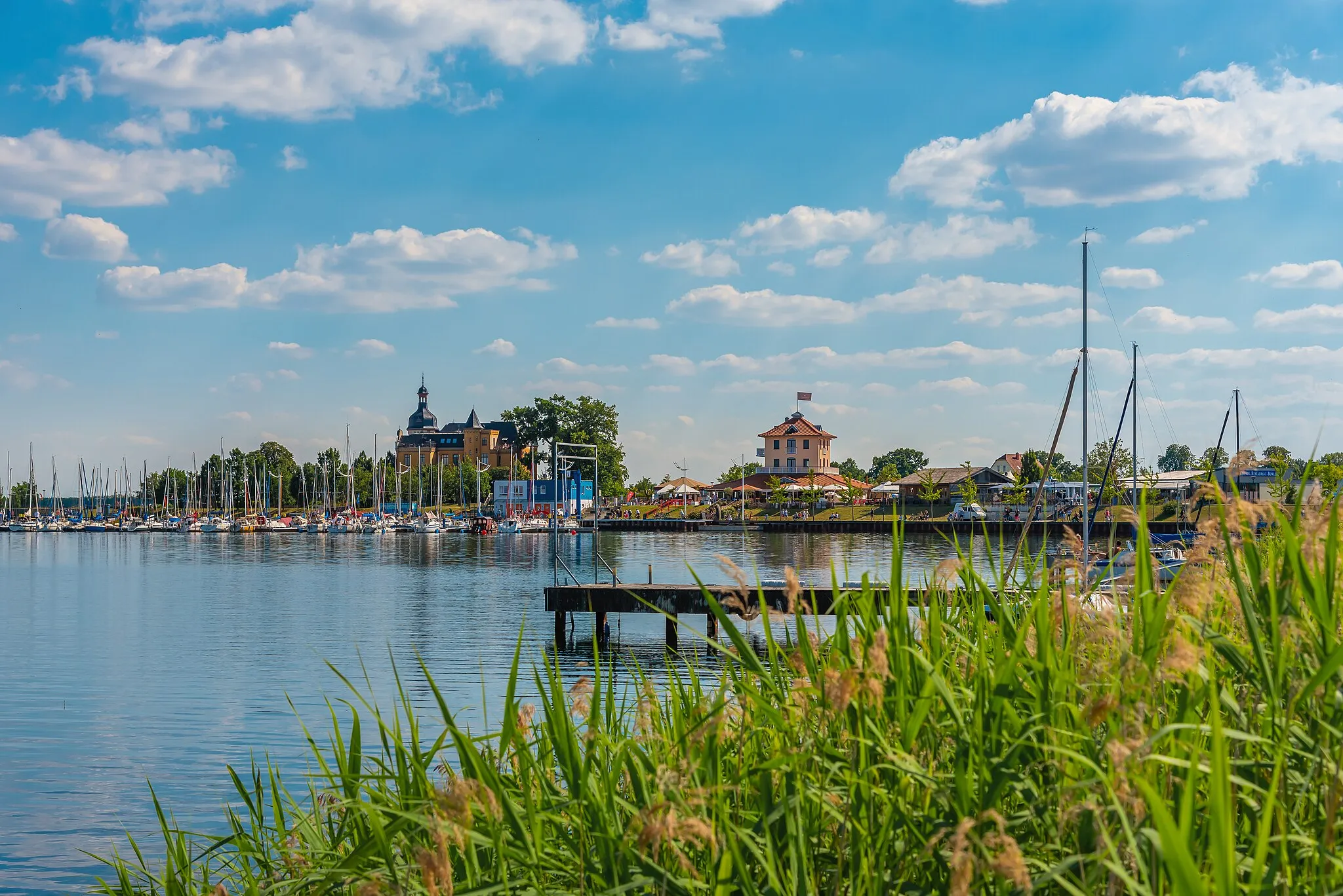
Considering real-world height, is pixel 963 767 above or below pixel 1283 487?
below

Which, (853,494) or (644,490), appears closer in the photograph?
(853,494)

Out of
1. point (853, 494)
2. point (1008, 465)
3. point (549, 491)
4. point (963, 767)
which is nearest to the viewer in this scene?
point (963, 767)

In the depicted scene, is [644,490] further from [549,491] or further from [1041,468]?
[1041,468]

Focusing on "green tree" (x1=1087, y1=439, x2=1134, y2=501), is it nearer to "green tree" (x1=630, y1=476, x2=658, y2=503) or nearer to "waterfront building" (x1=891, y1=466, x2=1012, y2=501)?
"waterfront building" (x1=891, y1=466, x2=1012, y2=501)

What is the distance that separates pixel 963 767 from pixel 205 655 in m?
29.7

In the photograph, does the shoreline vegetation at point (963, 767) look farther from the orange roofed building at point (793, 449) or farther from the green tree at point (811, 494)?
the orange roofed building at point (793, 449)

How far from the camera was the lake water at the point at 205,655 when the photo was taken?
15117 mm

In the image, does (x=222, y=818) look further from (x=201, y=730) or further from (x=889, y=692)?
(x=889, y=692)

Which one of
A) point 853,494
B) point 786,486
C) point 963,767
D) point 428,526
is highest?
point 786,486

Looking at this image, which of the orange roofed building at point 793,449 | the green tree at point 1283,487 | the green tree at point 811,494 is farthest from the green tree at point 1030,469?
the green tree at point 1283,487

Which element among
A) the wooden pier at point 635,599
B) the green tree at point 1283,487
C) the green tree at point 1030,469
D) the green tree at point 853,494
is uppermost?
the green tree at point 1030,469

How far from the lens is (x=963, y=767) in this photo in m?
3.38

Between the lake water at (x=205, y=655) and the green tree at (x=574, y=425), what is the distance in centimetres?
6517

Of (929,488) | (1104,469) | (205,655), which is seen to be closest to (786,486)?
(929,488)
